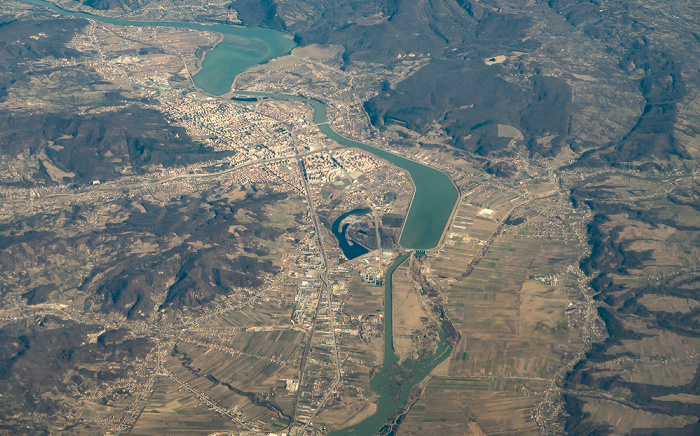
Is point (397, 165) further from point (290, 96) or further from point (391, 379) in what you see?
point (391, 379)

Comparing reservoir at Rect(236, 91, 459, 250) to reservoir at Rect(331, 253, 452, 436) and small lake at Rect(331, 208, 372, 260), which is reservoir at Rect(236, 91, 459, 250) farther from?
reservoir at Rect(331, 253, 452, 436)

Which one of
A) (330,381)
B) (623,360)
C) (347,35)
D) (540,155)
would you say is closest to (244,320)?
(330,381)

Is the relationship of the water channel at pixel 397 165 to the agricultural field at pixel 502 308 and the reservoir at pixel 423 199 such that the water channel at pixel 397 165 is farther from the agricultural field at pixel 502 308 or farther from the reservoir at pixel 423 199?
the agricultural field at pixel 502 308

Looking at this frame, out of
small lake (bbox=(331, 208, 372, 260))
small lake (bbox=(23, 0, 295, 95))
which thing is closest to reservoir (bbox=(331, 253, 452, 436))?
small lake (bbox=(331, 208, 372, 260))

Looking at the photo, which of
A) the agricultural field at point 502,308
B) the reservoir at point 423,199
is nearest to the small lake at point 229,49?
the reservoir at point 423,199

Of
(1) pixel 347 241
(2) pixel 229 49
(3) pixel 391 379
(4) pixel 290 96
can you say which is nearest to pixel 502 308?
(3) pixel 391 379

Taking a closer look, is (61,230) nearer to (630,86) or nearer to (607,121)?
(607,121)
